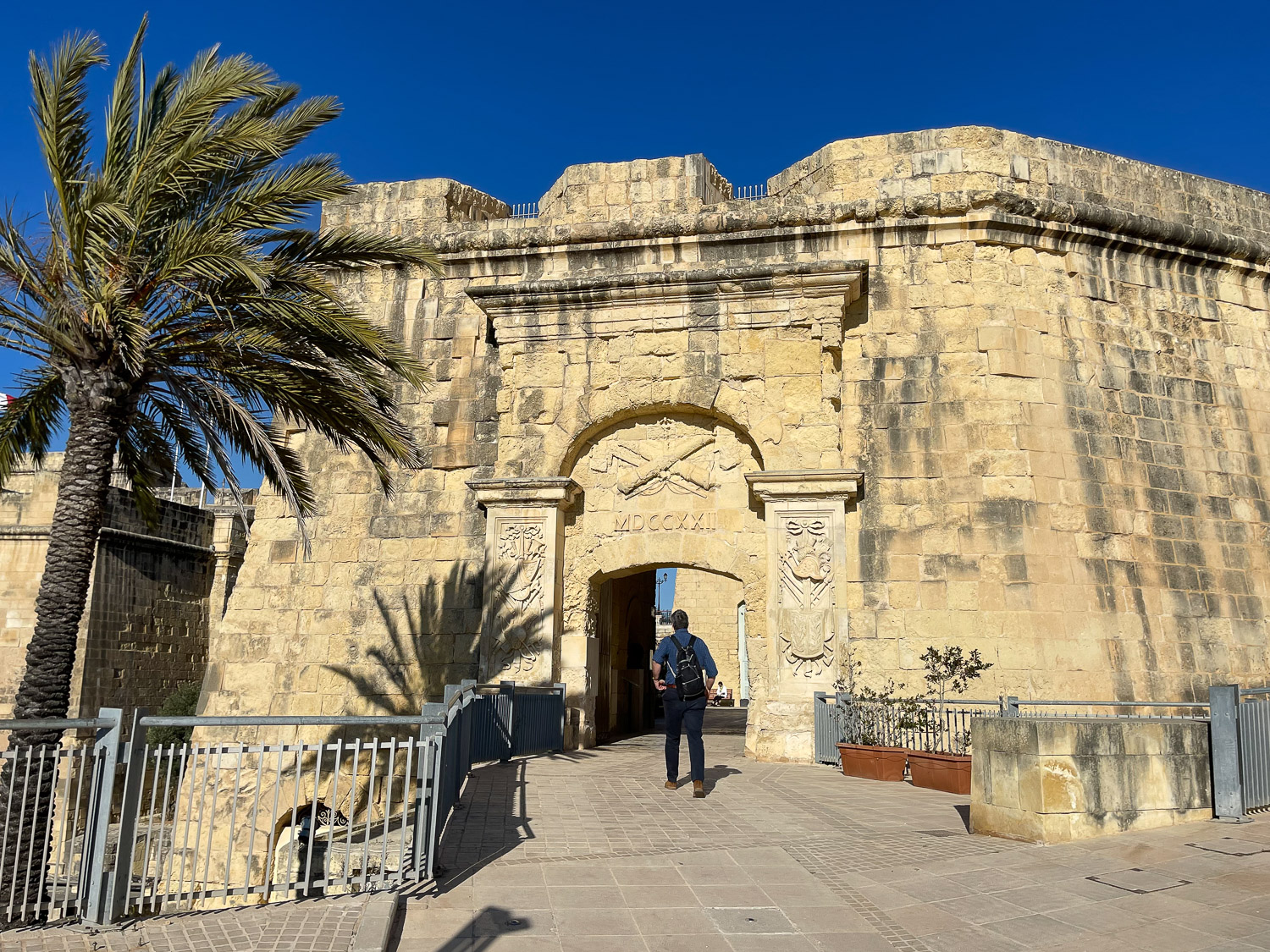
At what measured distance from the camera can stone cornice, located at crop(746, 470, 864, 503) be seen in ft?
35.4

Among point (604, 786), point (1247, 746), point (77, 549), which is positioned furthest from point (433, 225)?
point (1247, 746)

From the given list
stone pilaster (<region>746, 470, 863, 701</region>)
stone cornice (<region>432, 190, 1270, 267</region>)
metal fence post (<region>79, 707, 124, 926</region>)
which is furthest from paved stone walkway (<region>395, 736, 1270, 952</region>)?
stone cornice (<region>432, 190, 1270, 267</region>)

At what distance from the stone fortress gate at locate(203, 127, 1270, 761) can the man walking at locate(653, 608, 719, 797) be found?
8.92 feet

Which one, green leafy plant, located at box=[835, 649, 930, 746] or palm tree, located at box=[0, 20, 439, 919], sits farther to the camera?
green leafy plant, located at box=[835, 649, 930, 746]

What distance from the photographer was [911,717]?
30.4ft

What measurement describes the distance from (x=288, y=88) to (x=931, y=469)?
772cm

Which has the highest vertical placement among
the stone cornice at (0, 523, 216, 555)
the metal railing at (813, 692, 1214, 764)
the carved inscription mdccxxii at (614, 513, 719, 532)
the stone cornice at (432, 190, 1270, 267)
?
the stone cornice at (432, 190, 1270, 267)

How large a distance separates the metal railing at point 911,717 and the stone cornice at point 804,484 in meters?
2.24

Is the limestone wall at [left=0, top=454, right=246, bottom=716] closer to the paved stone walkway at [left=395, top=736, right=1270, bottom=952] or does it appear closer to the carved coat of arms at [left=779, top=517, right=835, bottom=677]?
the carved coat of arms at [left=779, top=517, right=835, bottom=677]

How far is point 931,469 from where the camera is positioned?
10953 mm

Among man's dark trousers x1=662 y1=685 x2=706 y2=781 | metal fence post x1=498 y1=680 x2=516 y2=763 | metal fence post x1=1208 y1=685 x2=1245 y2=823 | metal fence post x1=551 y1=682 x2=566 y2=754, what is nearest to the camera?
metal fence post x1=1208 y1=685 x2=1245 y2=823

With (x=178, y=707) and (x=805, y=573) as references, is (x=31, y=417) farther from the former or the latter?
(x=178, y=707)

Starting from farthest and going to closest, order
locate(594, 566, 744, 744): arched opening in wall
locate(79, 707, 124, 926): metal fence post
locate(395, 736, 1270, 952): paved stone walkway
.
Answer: locate(594, 566, 744, 744): arched opening in wall
locate(79, 707, 124, 926): metal fence post
locate(395, 736, 1270, 952): paved stone walkway

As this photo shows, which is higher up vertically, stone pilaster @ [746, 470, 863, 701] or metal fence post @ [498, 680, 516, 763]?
stone pilaster @ [746, 470, 863, 701]
